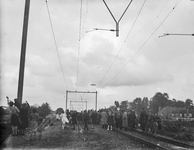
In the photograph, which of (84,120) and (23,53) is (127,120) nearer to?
(84,120)

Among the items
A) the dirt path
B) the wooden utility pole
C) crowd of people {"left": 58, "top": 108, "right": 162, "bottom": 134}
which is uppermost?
the wooden utility pole

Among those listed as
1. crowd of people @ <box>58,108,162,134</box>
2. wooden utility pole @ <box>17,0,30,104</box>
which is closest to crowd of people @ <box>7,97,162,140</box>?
crowd of people @ <box>58,108,162,134</box>

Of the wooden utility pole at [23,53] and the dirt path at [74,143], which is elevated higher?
the wooden utility pole at [23,53]

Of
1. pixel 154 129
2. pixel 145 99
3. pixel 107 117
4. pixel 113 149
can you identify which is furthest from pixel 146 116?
pixel 145 99

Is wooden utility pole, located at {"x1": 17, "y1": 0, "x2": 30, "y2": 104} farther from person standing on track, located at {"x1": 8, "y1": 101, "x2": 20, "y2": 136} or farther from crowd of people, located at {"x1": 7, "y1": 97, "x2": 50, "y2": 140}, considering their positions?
person standing on track, located at {"x1": 8, "y1": 101, "x2": 20, "y2": 136}

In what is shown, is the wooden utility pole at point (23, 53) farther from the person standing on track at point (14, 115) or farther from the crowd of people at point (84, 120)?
the person standing on track at point (14, 115)

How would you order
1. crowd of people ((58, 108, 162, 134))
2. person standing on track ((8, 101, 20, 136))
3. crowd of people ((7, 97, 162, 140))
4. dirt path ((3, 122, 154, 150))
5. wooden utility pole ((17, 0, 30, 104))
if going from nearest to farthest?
dirt path ((3, 122, 154, 150)) → person standing on track ((8, 101, 20, 136)) → crowd of people ((7, 97, 162, 140)) → wooden utility pole ((17, 0, 30, 104)) → crowd of people ((58, 108, 162, 134))

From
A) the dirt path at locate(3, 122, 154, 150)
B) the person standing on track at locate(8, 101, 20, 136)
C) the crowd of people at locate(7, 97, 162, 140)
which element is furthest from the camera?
the crowd of people at locate(7, 97, 162, 140)

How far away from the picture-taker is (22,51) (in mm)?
15094

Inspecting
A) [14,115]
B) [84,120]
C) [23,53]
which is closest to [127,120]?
[84,120]

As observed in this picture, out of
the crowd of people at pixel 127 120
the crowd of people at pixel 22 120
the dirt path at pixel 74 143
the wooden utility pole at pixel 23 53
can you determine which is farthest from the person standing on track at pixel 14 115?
the crowd of people at pixel 127 120

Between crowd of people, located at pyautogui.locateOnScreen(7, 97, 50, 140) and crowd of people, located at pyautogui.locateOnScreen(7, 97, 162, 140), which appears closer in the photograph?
crowd of people, located at pyautogui.locateOnScreen(7, 97, 50, 140)

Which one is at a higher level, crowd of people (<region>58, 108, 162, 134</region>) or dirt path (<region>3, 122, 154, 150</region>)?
crowd of people (<region>58, 108, 162, 134</region>)

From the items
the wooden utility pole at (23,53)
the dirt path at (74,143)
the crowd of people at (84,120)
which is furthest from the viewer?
the wooden utility pole at (23,53)
